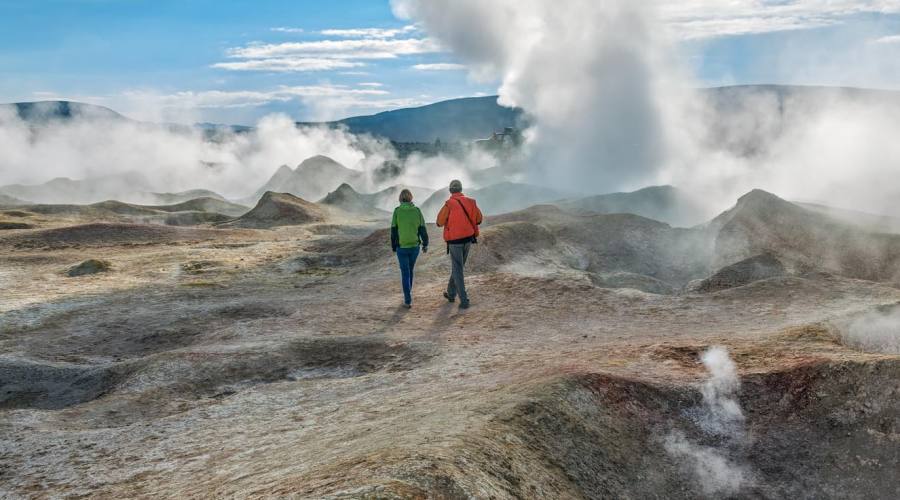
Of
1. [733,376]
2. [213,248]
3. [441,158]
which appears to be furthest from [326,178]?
[733,376]

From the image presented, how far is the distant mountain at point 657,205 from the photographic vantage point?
163 ft

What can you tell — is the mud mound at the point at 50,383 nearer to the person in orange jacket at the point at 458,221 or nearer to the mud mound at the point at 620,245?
the person in orange jacket at the point at 458,221

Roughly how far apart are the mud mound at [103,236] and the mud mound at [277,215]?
1009 cm

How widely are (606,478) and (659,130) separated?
88290mm

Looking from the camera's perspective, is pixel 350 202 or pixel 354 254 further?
pixel 350 202

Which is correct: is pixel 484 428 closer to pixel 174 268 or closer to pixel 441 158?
pixel 174 268

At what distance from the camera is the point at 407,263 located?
17.1 meters

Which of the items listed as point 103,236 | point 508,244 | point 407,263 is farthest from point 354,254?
point 103,236

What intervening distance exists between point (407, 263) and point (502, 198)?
159ft

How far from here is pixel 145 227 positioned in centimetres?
3959

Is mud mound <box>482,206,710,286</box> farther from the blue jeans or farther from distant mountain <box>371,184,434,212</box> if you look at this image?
distant mountain <box>371,184,434,212</box>

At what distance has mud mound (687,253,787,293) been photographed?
803 inches

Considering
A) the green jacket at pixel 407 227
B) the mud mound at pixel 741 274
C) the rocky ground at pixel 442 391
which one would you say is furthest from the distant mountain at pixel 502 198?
the green jacket at pixel 407 227

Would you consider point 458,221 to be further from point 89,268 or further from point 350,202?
point 350,202
